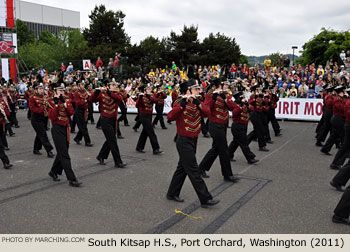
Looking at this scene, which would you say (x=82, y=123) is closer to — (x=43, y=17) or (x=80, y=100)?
(x=80, y=100)

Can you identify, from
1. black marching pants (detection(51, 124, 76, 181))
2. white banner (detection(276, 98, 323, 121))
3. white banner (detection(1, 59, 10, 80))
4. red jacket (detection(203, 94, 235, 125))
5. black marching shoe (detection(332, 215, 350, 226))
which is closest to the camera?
black marching shoe (detection(332, 215, 350, 226))

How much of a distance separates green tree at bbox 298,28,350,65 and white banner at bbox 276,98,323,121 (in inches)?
573

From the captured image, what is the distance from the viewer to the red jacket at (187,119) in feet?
17.2

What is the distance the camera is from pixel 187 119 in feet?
17.3

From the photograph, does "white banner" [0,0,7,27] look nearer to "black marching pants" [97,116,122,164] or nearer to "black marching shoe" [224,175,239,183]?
"black marching pants" [97,116,122,164]

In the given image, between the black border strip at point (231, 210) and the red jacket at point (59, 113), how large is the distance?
363 cm

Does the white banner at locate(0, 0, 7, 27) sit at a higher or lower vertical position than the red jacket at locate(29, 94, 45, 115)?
higher

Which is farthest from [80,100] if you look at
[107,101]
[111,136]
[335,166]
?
[335,166]

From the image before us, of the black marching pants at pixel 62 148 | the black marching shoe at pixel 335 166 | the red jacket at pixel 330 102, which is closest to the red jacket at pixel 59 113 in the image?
the black marching pants at pixel 62 148

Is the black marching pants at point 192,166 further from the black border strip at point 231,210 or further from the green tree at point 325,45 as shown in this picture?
the green tree at point 325,45

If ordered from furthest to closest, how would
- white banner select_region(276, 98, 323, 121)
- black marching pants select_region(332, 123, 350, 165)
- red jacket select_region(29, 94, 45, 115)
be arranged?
white banner select_region(276, 98, 323, 121) → red jacket select_region(29, 94, 45, 115) → black marching pants select_region(332, 123, 350, 165)

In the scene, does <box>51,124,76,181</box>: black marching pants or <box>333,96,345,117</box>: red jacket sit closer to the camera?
<box>51,124,76,181</box>: black marching pants

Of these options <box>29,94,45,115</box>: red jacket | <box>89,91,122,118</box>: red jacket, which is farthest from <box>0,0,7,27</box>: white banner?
<box>89,91,122,118</box>: red jacket

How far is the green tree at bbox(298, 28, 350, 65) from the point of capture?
89.9 feet
